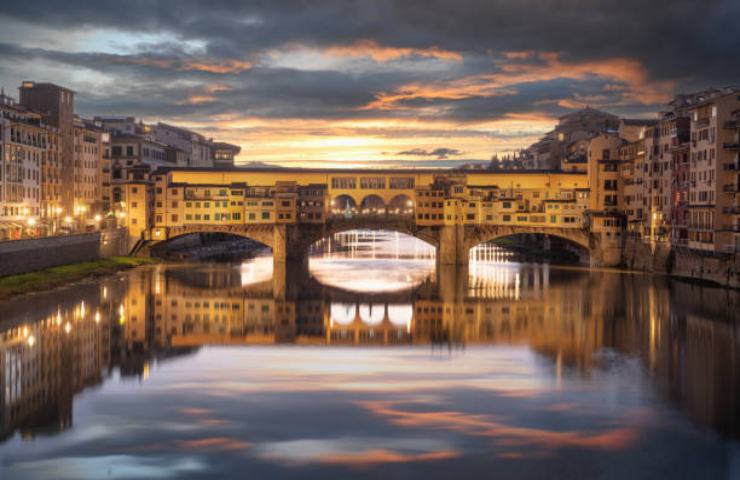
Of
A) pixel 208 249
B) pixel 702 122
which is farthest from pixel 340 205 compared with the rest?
pixel 702 122

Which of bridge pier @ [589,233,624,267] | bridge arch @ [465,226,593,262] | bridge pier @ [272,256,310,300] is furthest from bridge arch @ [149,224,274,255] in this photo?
bridge pier @ [589,233,624,267]

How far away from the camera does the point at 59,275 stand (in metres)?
51.8

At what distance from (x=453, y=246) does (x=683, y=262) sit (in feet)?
63.4

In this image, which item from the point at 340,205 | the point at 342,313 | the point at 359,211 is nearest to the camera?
the point at 342,313

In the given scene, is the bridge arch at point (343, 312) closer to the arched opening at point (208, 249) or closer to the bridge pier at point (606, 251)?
the bridge pier at point (606, 251)

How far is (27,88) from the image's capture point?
71.0 metres

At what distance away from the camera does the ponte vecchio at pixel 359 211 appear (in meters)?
71.5

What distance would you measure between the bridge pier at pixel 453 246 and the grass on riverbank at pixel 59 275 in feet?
75.1

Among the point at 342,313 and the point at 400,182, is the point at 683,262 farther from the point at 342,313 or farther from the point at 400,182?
the point at 400,182

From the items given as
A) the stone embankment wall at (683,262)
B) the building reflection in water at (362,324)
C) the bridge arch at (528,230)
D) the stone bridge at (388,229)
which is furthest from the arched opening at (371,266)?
the stone embankment wall at (683,262)

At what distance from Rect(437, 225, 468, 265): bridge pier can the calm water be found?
1967cm

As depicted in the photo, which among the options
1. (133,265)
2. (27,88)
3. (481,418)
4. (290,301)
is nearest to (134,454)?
(481,418)

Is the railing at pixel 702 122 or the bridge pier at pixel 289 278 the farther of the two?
the railing at pixel 702 122

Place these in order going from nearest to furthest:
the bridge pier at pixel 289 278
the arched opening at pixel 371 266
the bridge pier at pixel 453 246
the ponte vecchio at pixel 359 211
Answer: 1. the bridge pier at pixel 289 278
2. the arched opening at pixel 371 266
3. the bridge pier at pixel 453 246
4. the ponte vecchio at pixel 359 211
